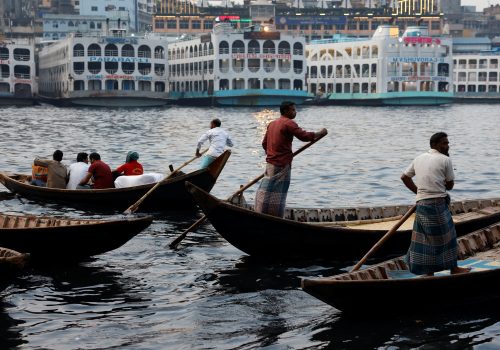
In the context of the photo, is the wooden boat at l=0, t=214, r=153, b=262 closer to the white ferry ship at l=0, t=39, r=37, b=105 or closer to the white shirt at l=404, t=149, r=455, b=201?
the white shirt at l=404, t=149, r=455, b=201

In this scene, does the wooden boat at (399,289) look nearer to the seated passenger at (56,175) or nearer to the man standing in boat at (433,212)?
the man standing in boat at (433,212)

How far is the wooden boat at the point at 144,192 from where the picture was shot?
17.2 metres

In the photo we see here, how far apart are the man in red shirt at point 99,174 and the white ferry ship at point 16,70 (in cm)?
8094

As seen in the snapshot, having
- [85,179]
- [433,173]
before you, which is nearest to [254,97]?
[85,179]

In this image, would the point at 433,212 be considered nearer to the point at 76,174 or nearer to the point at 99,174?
the point at 99,174

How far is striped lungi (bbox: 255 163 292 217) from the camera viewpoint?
1209 cm

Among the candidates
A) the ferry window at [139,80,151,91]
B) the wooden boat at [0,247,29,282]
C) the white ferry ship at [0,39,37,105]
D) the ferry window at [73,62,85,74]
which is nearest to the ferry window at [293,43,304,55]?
the ferry window at [139,80,151,91]

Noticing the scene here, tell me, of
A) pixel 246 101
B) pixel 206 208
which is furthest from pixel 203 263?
pixel 246 101

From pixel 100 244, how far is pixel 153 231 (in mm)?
4011

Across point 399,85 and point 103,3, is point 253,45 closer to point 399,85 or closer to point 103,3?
point 399,85

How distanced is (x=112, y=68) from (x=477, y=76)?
218 ft

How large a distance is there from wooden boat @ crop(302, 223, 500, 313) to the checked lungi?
0.17 m

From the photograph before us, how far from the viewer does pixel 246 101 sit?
9688 cm

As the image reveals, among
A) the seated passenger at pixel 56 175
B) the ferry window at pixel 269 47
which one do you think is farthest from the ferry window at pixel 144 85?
the seated passenger at pixel 56 175
